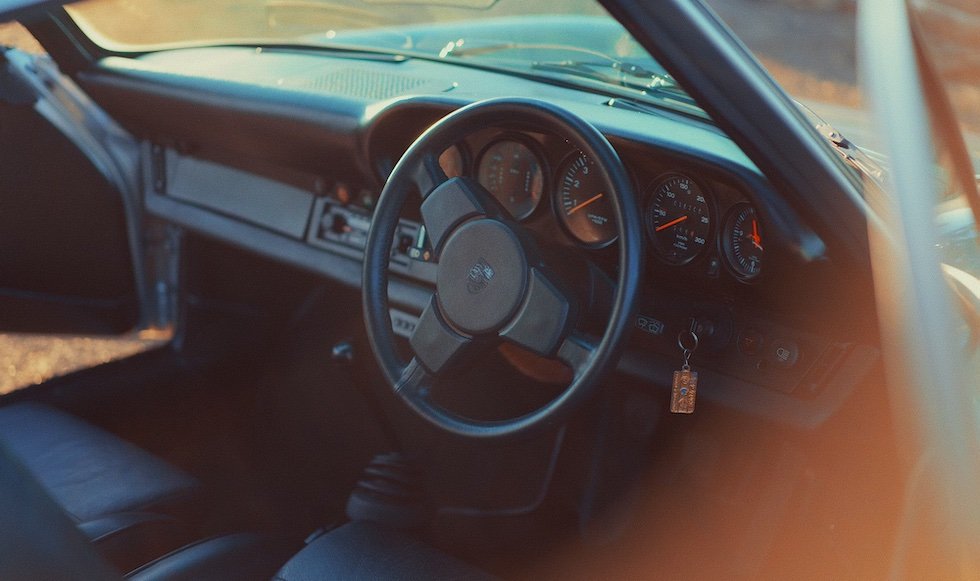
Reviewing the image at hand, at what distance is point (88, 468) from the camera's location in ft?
6.23

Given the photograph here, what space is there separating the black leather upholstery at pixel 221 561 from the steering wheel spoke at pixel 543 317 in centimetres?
61

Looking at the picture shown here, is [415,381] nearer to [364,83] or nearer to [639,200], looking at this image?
[639,200]

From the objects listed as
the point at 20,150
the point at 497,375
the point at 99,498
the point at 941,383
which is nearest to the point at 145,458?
the point at 99,498

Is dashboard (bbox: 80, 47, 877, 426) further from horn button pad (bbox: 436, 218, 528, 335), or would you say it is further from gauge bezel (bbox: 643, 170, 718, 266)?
horn button pad (bbox: 436, 218, 528, 335)

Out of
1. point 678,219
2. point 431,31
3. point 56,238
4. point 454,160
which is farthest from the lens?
point 56,238

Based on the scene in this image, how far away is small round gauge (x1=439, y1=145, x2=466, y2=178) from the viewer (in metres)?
1.98

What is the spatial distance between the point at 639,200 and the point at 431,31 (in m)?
1.06

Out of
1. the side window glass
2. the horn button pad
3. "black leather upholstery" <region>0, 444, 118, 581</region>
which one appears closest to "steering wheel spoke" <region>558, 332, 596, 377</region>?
the horn button pad

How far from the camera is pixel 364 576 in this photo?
5.21 feet

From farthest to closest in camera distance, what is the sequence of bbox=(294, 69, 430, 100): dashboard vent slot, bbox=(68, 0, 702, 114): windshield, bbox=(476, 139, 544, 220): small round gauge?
bbox=(294, 69, 430, 100): dashboard vent slot < bbox=(68, 0, 702, 114): windshield < bbox=(476, 139, 544, 220): small round gauge

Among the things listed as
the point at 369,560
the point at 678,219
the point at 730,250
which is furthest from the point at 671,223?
the point at 369,560

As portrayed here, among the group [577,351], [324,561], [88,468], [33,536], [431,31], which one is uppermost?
[431,31]

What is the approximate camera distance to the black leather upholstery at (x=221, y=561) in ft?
5.26

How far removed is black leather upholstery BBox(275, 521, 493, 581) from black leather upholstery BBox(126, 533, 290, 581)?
11 centimetres
